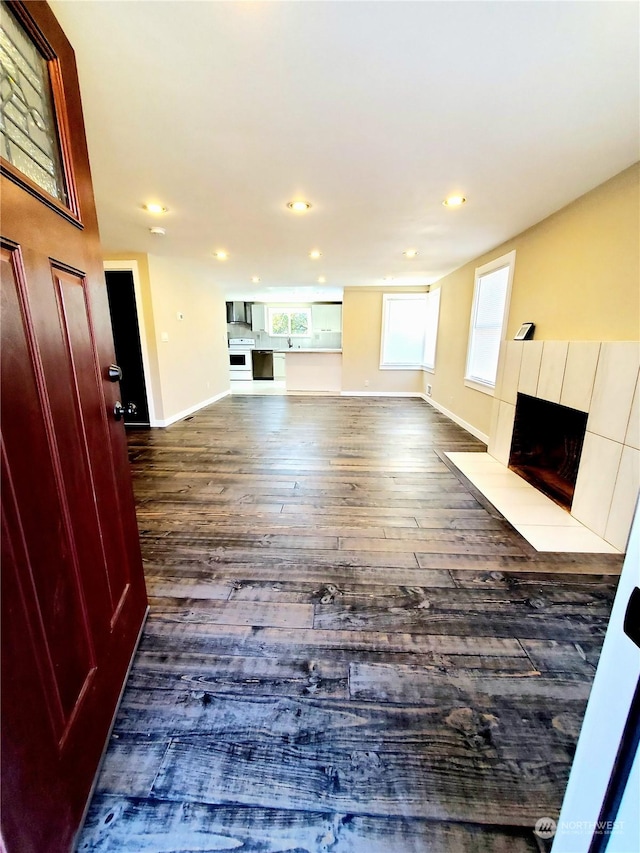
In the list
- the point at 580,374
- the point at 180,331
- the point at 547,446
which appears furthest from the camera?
the point at 180,331

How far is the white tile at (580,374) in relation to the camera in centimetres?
226

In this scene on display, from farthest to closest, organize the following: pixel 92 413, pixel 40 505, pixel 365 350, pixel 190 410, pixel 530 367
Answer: pixel 365 350
pixel 190 410
pixel 530 367
pixel 92 413
pixel 40 505

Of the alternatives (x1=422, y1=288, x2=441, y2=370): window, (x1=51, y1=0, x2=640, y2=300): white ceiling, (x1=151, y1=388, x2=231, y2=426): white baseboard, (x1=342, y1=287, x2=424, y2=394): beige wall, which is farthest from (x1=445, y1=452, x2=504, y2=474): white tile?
(x1=151, y1=388, x2=231, y2=426): white baseboard

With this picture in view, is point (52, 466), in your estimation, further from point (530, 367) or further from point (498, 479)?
point (530, 367)

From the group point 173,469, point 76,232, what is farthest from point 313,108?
point 173,469

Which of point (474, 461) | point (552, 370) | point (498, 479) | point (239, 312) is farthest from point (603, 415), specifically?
point (239, 312)

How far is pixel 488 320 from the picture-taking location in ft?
13.5

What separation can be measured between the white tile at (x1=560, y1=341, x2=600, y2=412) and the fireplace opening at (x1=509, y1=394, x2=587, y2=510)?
17 cm

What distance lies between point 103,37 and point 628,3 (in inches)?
71.3

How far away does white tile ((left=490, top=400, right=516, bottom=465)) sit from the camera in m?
3.31

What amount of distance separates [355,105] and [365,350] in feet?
17.9

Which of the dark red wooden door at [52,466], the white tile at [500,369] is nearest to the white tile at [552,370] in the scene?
the white tile at [500,369]

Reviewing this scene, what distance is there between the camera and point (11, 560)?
619 millimetres

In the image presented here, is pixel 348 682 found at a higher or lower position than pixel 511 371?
lower
